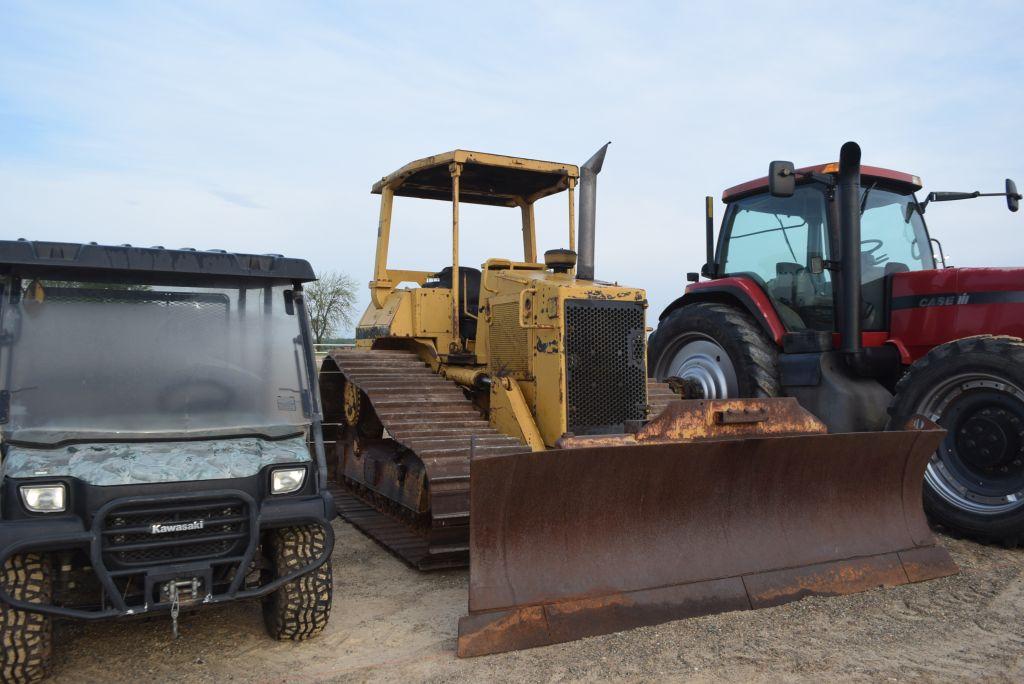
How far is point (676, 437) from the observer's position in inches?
172

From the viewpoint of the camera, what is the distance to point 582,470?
13.7ft

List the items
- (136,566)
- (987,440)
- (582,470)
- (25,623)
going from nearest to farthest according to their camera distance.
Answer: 1. (25,623)
2. (136,566)
3. (582,470)
4. (987,440)

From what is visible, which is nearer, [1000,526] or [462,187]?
[1000,526]

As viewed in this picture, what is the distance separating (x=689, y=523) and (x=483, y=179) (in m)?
3.59

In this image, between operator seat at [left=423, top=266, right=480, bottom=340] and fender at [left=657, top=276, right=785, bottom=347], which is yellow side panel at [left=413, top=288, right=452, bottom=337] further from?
fender at [left=657, top=276, right=785, bottom=347]

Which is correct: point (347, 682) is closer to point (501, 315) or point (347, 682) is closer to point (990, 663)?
point (990, 663)

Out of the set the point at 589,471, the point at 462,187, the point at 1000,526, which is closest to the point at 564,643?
the point at 589,471

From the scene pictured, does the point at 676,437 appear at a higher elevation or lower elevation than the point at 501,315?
lower

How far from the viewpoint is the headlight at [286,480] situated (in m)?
3.82

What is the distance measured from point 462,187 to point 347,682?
4591 millimetres

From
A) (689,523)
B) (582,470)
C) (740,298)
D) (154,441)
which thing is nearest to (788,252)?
(740,298)

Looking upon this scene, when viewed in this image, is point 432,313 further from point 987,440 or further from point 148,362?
point 987,440

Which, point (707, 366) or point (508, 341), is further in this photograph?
point (707, 366)

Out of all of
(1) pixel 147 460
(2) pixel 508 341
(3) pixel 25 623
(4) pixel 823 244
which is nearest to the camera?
(3) pixel 25 623
